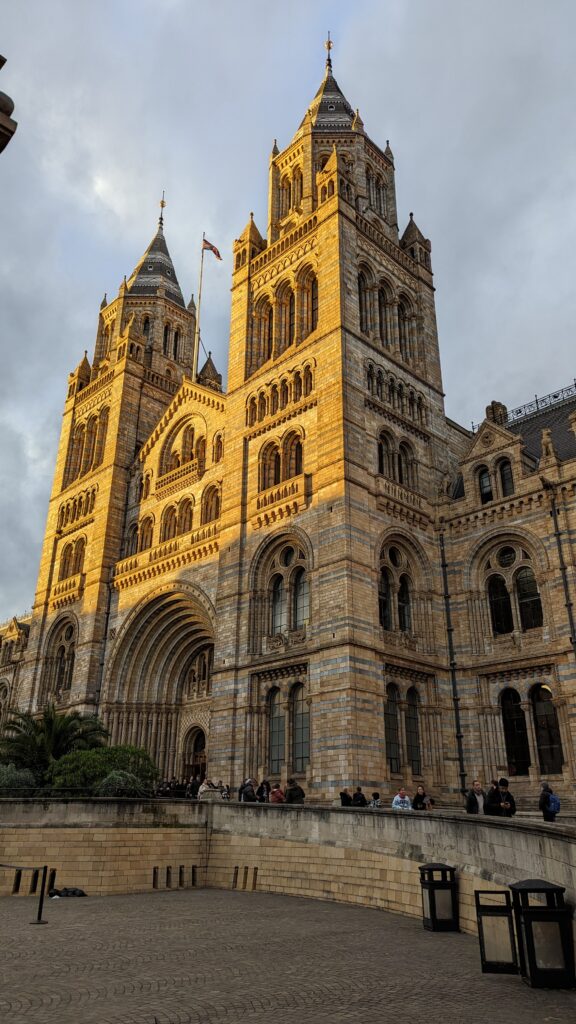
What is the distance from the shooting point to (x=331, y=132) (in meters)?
38.2

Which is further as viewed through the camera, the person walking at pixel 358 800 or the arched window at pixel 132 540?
the arched window at pixel 132 540

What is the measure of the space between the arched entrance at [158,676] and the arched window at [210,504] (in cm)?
390

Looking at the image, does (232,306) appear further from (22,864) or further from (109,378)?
(22,864)

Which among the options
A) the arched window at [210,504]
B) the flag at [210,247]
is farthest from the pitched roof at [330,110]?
the arched window at [210,504]

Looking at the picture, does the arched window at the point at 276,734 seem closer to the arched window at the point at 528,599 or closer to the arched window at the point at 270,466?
the arched window at the point at 270,466

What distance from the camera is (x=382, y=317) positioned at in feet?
114

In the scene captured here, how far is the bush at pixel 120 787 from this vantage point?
24078 millimetres

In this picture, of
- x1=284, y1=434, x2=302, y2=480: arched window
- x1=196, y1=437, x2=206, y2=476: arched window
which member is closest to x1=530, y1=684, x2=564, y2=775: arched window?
x1=284, y1=434, x2=302, y2=480: arched window

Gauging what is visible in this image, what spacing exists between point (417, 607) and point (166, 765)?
15218 mm

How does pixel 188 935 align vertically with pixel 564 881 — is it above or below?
below

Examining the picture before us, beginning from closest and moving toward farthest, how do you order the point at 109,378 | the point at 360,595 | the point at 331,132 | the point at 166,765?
the point at 360,595 → the point at 166,765 → the point at 331,132 → the point at 109,378

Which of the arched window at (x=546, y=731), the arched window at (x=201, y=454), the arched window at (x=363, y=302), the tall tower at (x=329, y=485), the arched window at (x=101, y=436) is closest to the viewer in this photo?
the arched window at (x=546, y=731)

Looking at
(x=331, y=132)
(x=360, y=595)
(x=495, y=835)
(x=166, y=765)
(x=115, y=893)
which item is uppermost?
(x=331, y=132)

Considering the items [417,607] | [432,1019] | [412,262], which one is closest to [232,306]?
[412,262]
